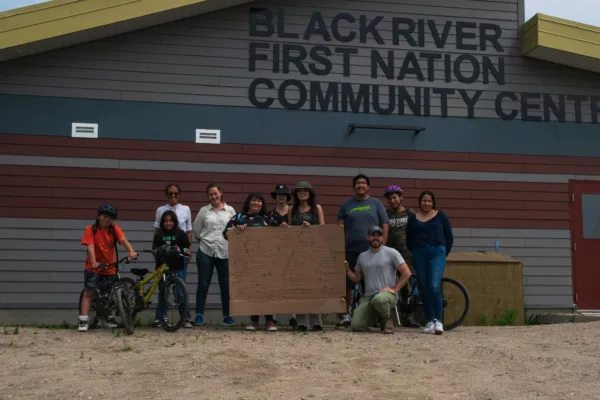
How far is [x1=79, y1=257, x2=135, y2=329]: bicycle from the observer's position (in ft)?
24.7

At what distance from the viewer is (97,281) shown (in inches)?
301

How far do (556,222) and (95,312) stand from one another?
673 cm

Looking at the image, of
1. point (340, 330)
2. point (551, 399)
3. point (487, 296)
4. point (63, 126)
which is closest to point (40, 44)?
point (63, 126)

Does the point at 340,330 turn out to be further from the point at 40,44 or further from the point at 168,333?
the point at 40,44

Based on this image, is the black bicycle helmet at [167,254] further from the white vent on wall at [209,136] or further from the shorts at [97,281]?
the white vent on wall at [209,136]

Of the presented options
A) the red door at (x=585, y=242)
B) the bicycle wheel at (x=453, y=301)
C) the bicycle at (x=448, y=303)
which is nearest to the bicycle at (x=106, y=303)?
the bicycle at (x=448, y=303)

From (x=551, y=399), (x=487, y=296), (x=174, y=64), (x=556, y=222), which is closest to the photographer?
(x=551, y=399)

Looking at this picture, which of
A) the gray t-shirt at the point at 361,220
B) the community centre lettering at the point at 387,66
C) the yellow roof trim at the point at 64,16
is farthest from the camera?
Result: the community centre lettering at the point at 387,66

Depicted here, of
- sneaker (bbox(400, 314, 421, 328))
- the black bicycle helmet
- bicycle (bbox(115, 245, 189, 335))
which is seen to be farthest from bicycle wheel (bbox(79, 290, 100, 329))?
sneaker (bbox(400, 314, 421, 328))

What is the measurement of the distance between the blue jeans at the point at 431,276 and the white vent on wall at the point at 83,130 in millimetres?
4736

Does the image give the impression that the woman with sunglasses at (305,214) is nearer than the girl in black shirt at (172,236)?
Yes

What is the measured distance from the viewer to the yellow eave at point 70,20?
8773 mm

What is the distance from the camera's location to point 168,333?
7402 millimetres

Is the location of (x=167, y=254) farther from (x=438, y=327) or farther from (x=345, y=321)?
(x=438, y=327)
